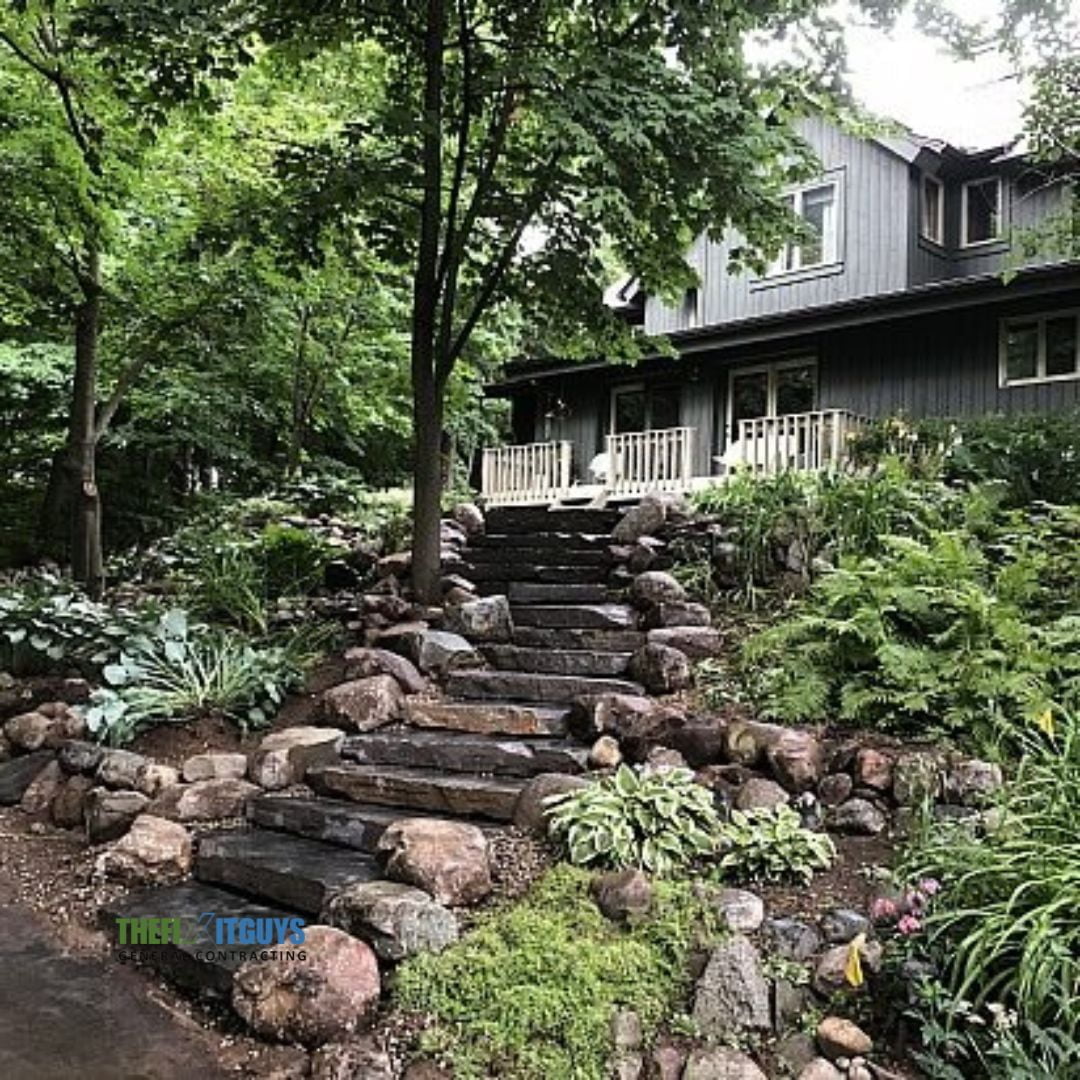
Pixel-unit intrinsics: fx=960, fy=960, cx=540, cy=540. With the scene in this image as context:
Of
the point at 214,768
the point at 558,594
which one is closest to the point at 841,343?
the point at 558,594

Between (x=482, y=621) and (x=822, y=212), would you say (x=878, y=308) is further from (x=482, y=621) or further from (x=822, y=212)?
(x=482, y=621)

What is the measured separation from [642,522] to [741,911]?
466 centimetres

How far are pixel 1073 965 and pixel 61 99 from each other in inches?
327

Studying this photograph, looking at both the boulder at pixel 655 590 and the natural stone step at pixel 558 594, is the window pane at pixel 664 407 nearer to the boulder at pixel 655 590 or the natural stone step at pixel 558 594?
the natural stone step at pixel 558 594

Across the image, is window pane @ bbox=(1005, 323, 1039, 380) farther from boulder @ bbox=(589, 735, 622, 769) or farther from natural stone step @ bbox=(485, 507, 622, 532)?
boulder @ bbox=(589, 735, 622, 769)

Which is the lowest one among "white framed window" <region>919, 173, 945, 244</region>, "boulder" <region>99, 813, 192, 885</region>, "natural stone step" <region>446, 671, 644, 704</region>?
"boulder" <region>99, 813, 192, 885</region>

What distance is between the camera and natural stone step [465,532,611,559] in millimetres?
7852

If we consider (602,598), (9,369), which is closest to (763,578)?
(602,598)

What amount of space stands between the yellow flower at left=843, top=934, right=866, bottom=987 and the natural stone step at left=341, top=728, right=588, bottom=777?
167 centimetres

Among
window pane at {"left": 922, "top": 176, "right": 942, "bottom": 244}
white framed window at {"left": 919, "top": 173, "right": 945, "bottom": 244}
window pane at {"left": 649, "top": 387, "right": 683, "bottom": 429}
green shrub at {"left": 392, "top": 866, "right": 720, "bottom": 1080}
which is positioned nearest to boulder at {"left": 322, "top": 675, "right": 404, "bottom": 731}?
green shrub at {"left": 392, "top": 866, "right": 720, "bottom": 1080}

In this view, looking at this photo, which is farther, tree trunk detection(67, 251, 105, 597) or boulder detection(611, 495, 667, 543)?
tree trunk detection(67, 251, 105, 597)

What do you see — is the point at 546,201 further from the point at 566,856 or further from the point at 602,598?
the point at 566,856

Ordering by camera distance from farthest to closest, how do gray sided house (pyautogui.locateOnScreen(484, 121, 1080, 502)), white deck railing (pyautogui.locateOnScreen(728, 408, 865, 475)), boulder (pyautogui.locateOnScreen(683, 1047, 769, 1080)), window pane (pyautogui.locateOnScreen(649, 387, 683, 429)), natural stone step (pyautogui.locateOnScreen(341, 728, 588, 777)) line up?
window pane (pyautogui.locateOnScreen(649, 387, 683, 429)) → gray sided house (pyautogui.locateOnScreen(484, 121, 1080, 502)) → white deck railing (pyautogui.locateOnScreen(728, 408, 865, 475)) → natural stone step (pyautogui.locateOnScreen(341, 728, 588, 777)) → boulder (pyautogui.locateOnScreen(683, 1047, 769, 1080))

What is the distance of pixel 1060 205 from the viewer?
1344 cm
